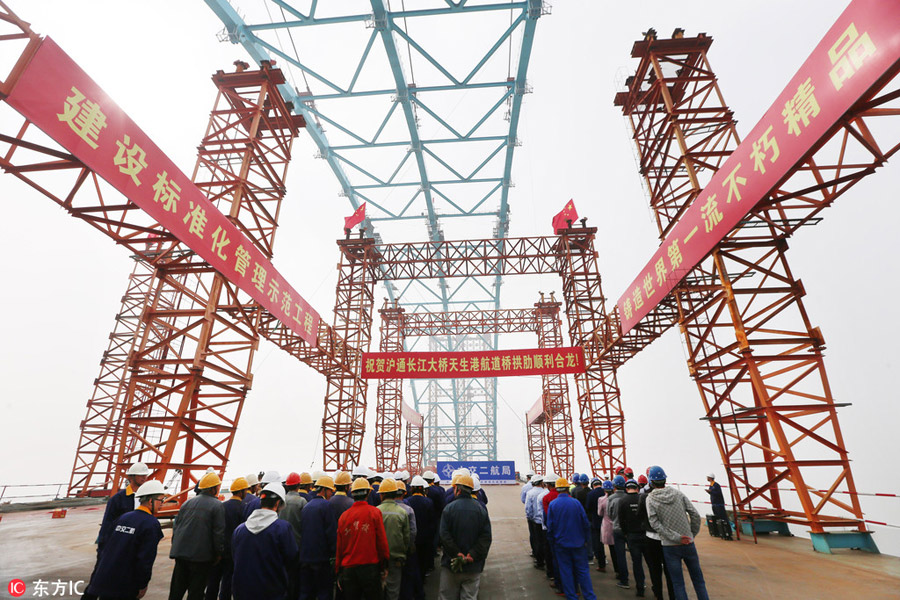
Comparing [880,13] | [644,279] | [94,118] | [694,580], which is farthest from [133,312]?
[880,13]

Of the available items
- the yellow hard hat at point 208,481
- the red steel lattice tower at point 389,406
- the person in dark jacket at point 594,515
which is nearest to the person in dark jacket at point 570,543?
the person in dark jacket at point 594,515

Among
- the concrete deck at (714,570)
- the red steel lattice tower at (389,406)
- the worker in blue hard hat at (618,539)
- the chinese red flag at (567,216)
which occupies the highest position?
the chinese red flag at (567,216)

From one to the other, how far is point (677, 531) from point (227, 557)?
5.86 meters

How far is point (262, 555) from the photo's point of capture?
4219mm

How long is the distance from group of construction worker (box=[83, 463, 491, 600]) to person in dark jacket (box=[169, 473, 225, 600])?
0.01m

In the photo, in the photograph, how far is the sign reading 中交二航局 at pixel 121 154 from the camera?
5.17 m

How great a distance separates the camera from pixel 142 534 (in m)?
4.39

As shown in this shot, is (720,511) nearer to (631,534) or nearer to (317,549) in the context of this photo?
(631,534)

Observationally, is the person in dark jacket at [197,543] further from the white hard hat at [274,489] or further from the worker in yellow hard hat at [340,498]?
the worker in yellow hard hat at [340,498]

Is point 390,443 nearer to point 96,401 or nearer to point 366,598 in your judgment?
point 96,401

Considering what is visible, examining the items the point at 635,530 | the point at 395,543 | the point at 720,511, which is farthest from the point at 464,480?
the point at 720,511

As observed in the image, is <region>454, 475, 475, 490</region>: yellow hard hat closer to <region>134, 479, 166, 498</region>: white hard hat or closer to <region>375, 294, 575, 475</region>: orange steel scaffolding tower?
<region>134, 479, 166, 498</region>: white hard hat

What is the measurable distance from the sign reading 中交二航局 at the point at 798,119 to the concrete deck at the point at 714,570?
596 centimetres

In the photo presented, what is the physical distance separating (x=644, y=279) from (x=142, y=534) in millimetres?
13026
